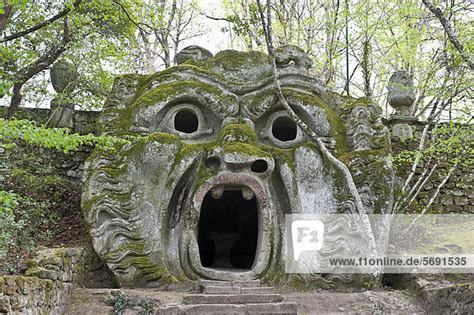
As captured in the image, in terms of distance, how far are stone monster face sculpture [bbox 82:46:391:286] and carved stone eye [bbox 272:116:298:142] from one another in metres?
0.08

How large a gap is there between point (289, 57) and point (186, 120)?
2210 millimetres

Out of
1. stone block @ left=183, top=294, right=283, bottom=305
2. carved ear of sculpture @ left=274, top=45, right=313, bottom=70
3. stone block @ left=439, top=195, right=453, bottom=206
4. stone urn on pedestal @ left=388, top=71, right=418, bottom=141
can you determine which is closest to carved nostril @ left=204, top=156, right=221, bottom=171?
stone block @ left=183, top=294, right=283, bottom=305

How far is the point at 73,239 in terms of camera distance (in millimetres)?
8078

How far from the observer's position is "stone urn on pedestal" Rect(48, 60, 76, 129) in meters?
10.2

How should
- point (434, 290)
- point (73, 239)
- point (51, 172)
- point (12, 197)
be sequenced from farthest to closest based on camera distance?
1. point (51, 172)
2. point (73, 239)
3. point (434, 290)
4. point (12, 197)

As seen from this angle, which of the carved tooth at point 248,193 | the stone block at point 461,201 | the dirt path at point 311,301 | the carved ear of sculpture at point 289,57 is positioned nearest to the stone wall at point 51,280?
the dirt path at point 311,301

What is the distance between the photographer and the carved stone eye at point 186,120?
8.31 m

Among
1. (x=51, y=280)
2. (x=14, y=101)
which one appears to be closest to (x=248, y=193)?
(x=51, y=280)

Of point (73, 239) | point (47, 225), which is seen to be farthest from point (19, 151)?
point (73, 239)

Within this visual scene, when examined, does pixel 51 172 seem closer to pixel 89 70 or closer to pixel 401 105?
pixel 89 70

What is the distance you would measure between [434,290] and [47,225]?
636 centimetres

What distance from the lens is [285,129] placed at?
909 cm

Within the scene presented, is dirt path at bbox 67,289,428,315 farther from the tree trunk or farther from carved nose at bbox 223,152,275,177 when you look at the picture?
the tree trunk

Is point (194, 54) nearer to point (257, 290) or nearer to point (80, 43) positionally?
point (80, 43)
